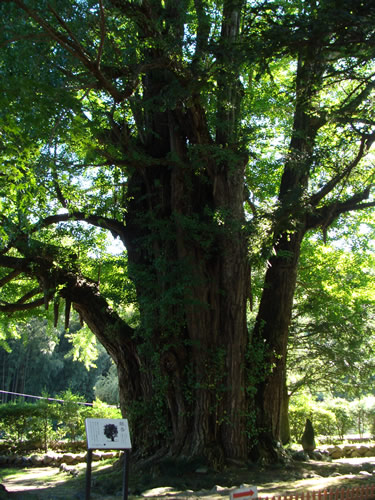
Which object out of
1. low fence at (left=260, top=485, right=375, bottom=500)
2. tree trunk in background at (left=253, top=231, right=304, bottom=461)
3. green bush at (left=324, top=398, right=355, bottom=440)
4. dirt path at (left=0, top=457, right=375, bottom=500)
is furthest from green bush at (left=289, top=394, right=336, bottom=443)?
low fence at (left=260, top=485, right=375, bottom=500)

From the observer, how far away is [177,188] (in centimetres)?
1017

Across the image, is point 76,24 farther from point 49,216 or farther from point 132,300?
point 132,300

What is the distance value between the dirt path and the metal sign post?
2.99ft

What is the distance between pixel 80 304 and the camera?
10469 mm

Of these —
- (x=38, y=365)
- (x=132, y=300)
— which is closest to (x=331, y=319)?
(x=132, y=300)

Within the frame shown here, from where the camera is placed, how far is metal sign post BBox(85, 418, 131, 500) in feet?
17.9

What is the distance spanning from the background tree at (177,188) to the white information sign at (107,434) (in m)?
2.99

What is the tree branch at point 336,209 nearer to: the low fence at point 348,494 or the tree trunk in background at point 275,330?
the tree trunk in background at point 275,330

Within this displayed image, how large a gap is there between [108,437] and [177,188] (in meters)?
5.74

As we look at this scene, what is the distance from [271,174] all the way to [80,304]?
6.64 metres

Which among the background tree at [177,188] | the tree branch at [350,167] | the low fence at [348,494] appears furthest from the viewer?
the tree branch at [350,167]

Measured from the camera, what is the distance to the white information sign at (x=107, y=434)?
548cm

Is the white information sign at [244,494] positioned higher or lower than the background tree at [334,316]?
lower

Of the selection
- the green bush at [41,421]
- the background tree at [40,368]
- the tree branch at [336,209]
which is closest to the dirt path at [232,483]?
the green bush at [41,421]
